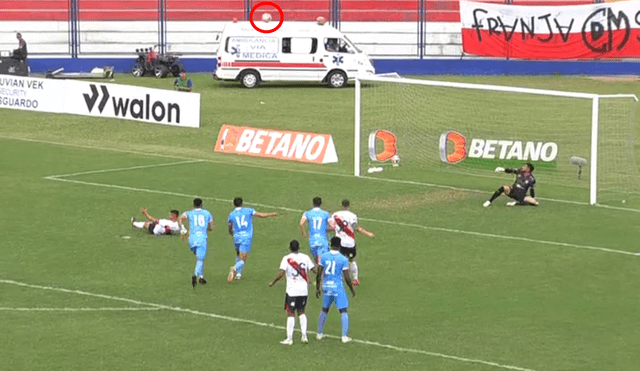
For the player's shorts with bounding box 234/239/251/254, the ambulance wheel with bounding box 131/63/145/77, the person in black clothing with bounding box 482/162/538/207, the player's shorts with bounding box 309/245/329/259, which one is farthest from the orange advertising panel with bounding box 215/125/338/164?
the ambulance wheel with bounding box 131/63/145/77

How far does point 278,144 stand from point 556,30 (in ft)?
82.2

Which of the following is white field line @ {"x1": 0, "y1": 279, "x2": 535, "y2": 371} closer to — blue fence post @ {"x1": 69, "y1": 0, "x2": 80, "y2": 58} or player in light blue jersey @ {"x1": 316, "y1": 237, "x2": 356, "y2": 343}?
player in light blue jersey @ {"x1": 316, "y1": 237, "x2": 356, "y2": 343}

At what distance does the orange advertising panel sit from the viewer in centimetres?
4262

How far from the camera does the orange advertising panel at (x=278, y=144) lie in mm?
42625

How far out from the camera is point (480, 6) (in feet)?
215

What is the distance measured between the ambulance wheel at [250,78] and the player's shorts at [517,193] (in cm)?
2650

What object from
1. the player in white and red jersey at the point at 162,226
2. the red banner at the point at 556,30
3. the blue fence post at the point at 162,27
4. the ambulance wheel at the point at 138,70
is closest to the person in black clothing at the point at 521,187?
the player in white and red jersey at the point at 162,226

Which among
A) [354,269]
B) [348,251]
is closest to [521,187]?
[354,269]

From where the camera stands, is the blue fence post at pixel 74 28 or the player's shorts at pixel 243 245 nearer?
the player's shorts at pixel 243 245

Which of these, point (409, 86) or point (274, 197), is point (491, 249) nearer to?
point (274, 197)

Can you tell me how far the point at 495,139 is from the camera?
133 ft

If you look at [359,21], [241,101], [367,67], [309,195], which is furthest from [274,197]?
[359,21]

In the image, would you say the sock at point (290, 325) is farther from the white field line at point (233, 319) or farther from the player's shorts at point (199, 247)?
the player's shorts at point (199, 247)

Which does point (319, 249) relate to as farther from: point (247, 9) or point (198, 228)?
point (247, 9)
